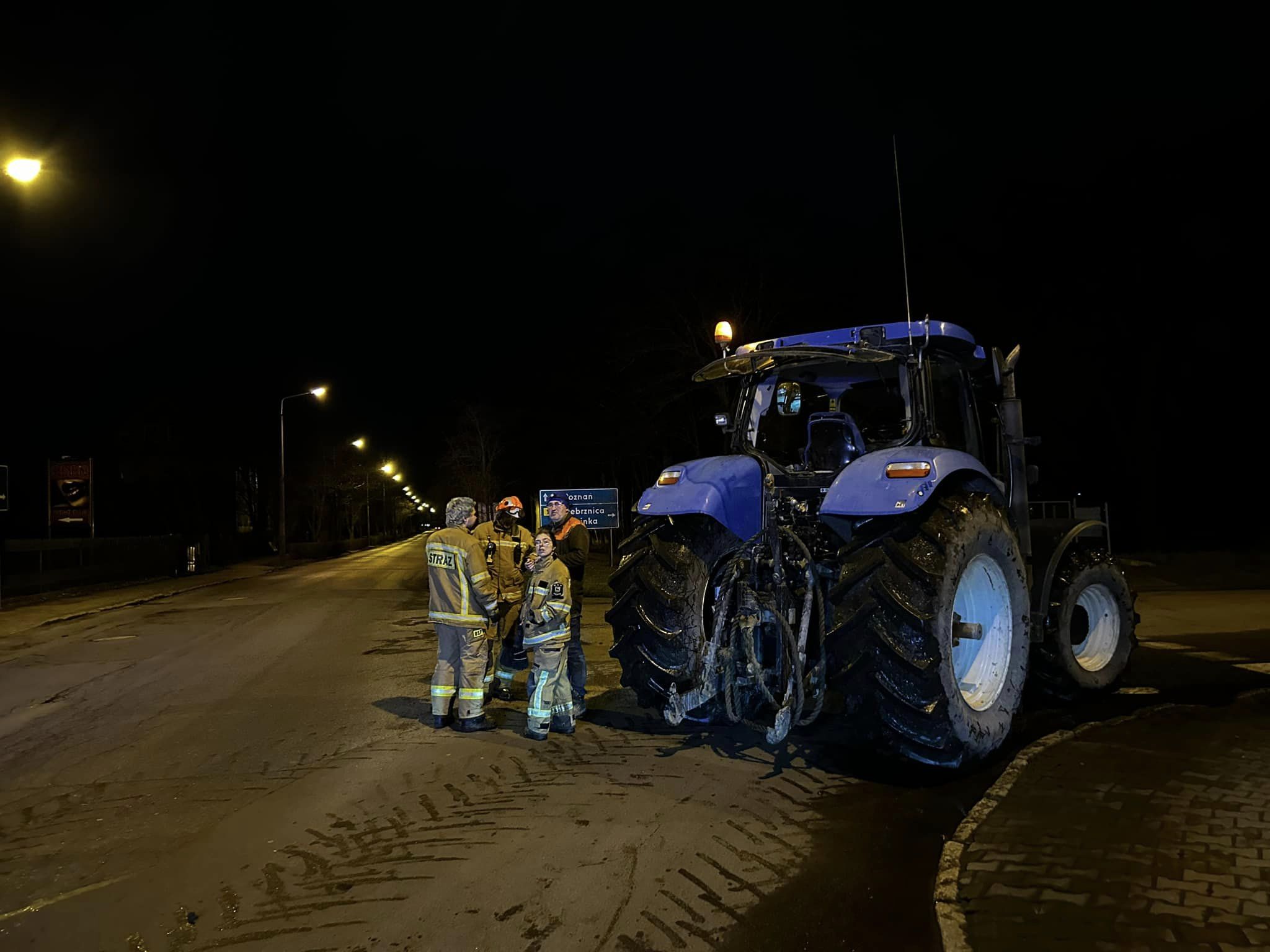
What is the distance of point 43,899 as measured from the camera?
4.11 metres

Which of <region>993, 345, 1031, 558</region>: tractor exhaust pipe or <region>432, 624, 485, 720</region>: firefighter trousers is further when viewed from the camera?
<region>432, 624, 485, 720</region>: firefighter trousers

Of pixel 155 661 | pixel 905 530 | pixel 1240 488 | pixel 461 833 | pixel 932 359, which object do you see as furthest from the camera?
pixel 1240 488

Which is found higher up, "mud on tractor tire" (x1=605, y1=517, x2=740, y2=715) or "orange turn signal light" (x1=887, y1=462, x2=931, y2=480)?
"orange turn signal light" (x1=887, y1=462, x2=931, y2=480)

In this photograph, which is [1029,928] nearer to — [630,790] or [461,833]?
[630,790]

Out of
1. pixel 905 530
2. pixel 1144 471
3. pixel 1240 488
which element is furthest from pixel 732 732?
pixel 1240 488

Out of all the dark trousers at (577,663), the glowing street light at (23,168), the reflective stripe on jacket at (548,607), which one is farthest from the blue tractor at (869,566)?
the glowing street light at (23,168)

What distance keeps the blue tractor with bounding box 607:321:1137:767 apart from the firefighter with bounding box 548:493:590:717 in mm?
1102

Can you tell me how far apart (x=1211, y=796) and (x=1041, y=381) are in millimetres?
25373

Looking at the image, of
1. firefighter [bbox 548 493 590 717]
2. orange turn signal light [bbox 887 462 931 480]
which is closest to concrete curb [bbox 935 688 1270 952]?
orange turn signal light [bbox 887 462 931 480]

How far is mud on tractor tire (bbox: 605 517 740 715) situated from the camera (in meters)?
6.20

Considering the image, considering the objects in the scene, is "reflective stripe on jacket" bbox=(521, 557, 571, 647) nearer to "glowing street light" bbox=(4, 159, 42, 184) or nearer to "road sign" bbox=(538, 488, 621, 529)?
"glowing street light" bbox=(4, 159, 42, 184)

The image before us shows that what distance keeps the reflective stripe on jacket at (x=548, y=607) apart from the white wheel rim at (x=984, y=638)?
280 centimetres

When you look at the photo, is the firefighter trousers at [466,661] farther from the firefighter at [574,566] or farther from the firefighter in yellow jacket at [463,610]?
the firefighter at [574,566]

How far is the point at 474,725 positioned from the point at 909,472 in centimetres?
387
